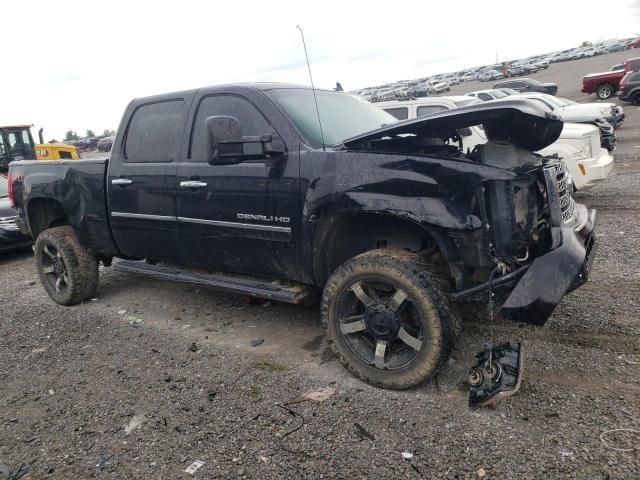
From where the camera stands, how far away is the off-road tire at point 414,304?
3035 millimetres

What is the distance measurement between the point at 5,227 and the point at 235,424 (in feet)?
22.5

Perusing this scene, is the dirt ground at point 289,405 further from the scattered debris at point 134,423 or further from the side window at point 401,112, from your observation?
the side window at point 401,112

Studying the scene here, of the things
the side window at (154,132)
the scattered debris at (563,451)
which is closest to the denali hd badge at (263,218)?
the side window at (154,132)

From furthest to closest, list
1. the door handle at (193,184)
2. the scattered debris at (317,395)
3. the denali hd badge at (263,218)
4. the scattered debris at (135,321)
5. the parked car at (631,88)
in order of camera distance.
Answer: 1. the parked car at (631,88)
2. the scattered debris at (135,321)
3. the door handle at (193,184)
4. the denali hd badge at (263,218)
5. the scattered debris at (317,395)

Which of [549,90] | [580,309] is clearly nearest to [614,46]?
[549,90]

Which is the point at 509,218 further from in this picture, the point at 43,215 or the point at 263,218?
the point at 43,215

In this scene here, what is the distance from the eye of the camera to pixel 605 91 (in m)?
23.8

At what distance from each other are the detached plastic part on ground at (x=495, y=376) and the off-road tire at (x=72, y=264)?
4.09 meters

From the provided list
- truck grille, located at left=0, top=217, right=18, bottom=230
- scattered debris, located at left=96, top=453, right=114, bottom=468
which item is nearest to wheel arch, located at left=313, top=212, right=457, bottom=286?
scattered debris, located at left=96, top=453, right=114, bottom=468

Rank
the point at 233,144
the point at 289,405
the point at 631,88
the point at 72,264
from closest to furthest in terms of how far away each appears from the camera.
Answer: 1. the point at 289,405
2. the point at 233,144
3. the point at 72,264
4. the point at 631,88

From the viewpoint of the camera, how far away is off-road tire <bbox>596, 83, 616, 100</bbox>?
23.7 meters

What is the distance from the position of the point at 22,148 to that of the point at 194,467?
16204 millimetres

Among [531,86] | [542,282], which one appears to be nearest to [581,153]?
[542,282]

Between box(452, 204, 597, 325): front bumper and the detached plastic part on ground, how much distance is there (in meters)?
0.30
